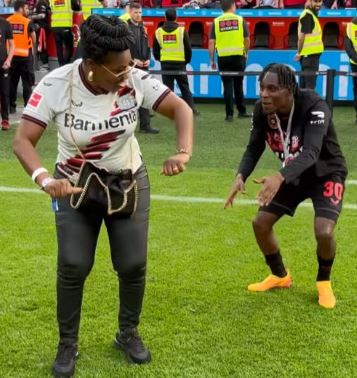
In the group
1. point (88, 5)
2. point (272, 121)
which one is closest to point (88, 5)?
point (88, 5)

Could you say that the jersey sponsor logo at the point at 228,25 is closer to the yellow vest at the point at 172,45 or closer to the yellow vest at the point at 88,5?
the yellow vest at the point at 172,45

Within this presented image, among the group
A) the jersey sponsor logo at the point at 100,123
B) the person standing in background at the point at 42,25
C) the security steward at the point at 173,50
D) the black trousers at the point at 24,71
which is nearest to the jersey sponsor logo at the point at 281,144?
the jersey sponsor logo at the point at 100,123

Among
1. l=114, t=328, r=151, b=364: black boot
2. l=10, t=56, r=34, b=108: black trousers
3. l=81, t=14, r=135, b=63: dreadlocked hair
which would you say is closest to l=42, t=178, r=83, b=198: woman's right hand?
l=81, t=14, r=135, b=63: dreadlocked hair

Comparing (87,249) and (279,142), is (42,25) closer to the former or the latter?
(279,142)

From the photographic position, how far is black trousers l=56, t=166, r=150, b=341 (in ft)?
11.6

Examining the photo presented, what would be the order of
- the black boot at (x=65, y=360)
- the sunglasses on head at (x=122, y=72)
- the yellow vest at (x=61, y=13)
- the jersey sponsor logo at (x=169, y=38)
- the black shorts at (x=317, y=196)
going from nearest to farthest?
the sunglasses on head at (x=122, y=72), the black boot at (x=65, y=360), the black shorts at (x=317, y=196), the jersey sponsor logo at (x=169, y=38), the yellow vest at (x=61, y=13)

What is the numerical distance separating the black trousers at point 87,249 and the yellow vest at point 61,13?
1174 cm

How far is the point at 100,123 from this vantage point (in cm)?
341

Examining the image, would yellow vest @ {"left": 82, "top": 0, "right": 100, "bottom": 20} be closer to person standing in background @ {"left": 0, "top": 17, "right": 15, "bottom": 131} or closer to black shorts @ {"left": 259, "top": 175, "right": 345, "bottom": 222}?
person standing in background @ {"left": 0, "top": 17, "right": 15, "bottom": 131}

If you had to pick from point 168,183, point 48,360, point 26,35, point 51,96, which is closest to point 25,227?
point 168,183

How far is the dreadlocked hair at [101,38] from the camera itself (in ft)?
10.6

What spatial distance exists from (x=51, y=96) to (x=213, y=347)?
1615 millimetres

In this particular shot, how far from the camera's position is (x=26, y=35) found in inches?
497

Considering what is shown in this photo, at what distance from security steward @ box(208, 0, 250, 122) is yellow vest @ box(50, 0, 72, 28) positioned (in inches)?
138
